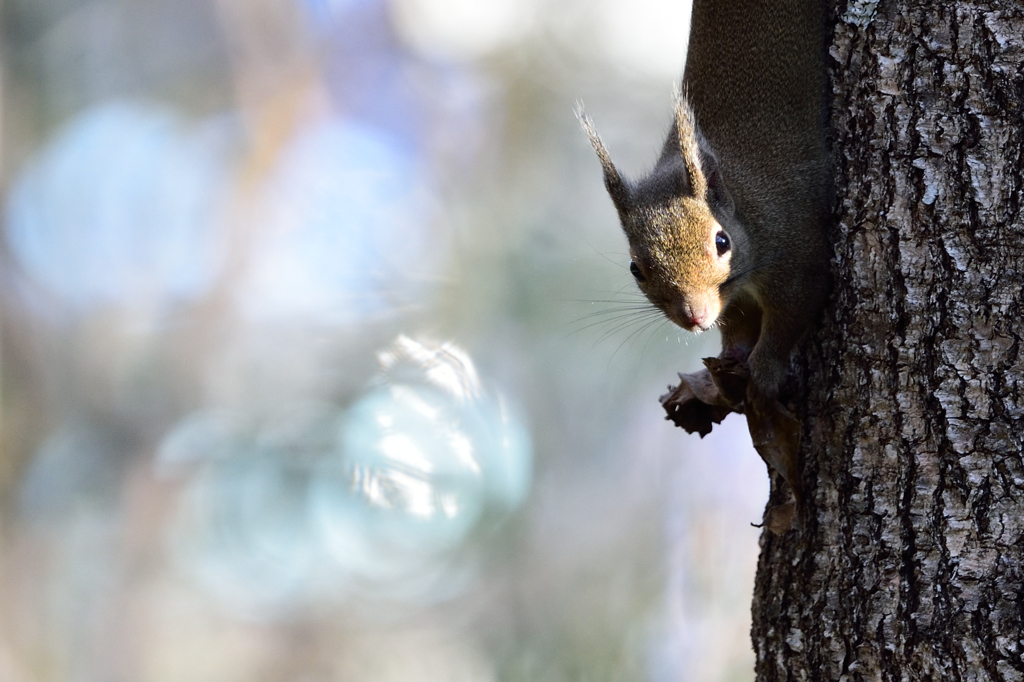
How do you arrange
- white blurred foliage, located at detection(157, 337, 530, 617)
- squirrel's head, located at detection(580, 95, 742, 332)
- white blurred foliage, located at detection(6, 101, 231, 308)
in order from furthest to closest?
white blurred foliage, located at detection(6, 101, 231, 308)
white blurred foliage, located at detection(157, 337, 530, 617)
squirrel's head, located at detection(580, 95, 742, 332)

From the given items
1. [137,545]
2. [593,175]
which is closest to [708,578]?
[593,175]

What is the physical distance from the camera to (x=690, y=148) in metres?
1.45

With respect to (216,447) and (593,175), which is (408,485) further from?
(593,175)

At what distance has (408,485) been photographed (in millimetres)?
2977

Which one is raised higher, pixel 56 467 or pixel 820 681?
pixel 56 467

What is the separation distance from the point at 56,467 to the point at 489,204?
1912 mm

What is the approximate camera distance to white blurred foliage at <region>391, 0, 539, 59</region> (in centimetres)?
347

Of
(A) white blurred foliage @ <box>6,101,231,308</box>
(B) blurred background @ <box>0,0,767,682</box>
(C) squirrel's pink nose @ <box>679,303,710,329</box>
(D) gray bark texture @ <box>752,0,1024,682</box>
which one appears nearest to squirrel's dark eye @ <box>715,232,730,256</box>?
(C) squirrel's pink nose @ <box>679,303,710,329</box>

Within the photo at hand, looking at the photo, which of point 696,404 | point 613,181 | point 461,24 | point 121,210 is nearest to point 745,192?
point 613,181

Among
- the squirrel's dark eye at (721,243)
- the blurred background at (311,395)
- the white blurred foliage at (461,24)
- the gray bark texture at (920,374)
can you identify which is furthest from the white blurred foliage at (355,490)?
the gray bark texture at (920,374)

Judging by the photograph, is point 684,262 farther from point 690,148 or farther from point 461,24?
point 461,24

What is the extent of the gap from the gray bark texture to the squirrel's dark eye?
0.79ft

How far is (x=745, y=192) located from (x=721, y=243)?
13cm

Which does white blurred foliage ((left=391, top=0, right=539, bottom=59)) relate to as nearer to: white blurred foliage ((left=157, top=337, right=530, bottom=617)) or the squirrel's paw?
white blurred foliage ((left=157, top=337, right=530, bottom=617))
